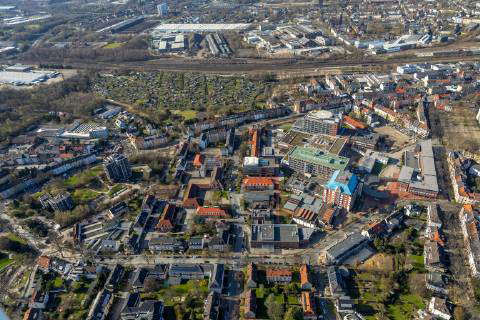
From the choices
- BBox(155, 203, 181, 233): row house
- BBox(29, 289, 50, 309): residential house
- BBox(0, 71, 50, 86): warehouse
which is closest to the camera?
BBox(29, 289, 50, 309): residential house

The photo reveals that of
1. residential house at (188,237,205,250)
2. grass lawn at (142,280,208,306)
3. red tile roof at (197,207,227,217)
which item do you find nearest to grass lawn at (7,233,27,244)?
grass lawn at (142,280,208,306)

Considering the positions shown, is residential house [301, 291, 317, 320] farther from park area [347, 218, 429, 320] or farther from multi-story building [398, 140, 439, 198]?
Answer: multi-story building [398, 140, 439, 198]

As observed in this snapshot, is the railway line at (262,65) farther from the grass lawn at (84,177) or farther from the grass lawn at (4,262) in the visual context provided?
the grass lawn at (4,262)

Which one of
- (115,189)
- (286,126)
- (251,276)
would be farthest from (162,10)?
(251,276)

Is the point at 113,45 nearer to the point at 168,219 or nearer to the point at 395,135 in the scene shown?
the point at 168,219

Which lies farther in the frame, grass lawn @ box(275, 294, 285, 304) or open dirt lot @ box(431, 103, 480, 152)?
open dirt lot @ box(431, 103, 480, 152)

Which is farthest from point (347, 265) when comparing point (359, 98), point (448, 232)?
point (359, 98)

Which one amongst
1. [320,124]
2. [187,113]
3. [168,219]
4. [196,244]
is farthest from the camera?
[187,113]
